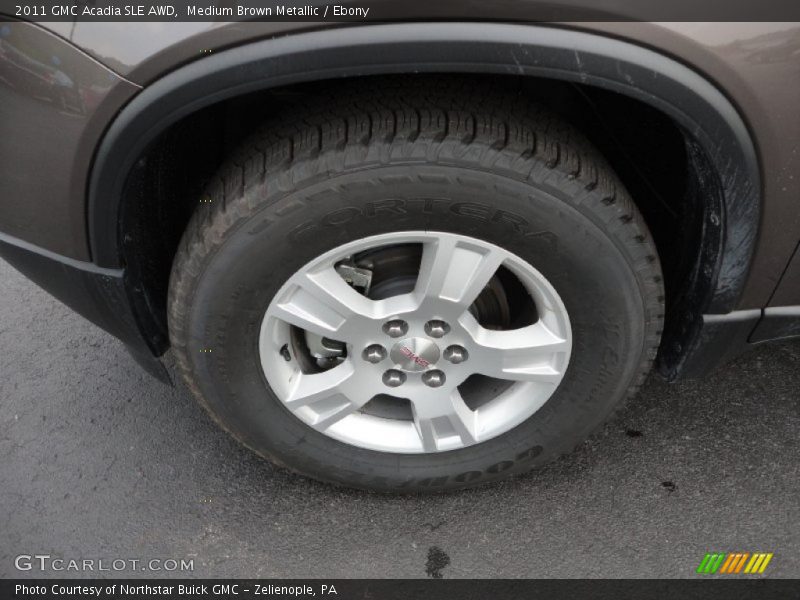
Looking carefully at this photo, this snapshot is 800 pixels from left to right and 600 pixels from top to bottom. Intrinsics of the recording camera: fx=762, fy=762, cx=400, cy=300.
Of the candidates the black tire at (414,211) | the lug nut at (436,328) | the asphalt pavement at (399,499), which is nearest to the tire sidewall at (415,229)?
the black tire at (414,211)

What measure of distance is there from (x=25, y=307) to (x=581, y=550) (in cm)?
208

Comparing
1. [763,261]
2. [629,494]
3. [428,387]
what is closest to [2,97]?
[428,387]

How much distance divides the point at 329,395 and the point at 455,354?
0.34m

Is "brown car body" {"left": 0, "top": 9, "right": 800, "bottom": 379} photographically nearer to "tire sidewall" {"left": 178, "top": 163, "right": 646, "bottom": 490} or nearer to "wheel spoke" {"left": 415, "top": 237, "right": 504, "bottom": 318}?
"tire sidewall" {"left": 178, "top": 163, "right": 646, "bottom": 490}

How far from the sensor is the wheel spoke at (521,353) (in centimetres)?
183

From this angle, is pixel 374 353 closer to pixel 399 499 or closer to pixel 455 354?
pixel 455 354

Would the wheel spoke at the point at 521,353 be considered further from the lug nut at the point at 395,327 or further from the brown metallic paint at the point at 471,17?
the brown metallic paint at the point at 471,17

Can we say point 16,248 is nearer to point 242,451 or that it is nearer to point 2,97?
point 2,97

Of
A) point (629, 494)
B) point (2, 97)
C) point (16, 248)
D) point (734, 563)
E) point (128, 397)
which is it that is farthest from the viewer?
point (128, 397)

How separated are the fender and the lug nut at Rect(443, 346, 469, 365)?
26.9 inches

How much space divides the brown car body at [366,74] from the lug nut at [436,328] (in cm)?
60

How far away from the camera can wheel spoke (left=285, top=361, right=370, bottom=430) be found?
1902 mm

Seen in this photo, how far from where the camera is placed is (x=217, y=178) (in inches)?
67.7

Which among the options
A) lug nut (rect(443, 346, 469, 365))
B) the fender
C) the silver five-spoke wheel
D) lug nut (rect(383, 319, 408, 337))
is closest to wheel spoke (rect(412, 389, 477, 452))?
the silver five-spoke wheel
